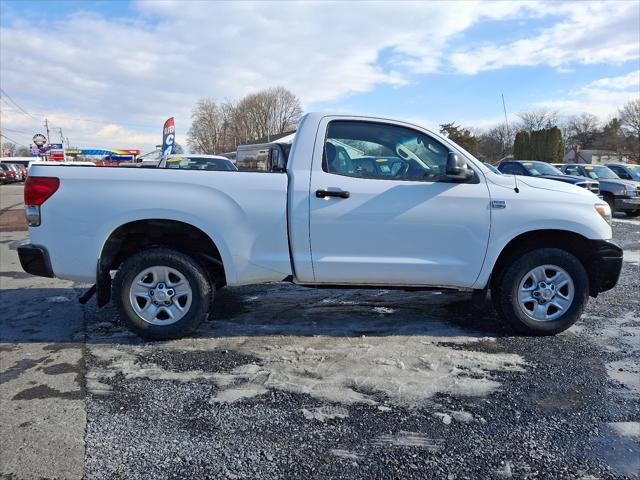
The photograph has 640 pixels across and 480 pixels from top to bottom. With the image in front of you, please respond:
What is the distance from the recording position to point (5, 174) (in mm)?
37281

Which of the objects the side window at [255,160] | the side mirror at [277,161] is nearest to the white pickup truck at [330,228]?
the side mirror at [277,161]

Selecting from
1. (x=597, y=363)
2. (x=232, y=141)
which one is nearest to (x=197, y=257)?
(x=597, y=363)

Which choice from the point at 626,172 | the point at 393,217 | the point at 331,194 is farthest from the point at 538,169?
the point at 331,194

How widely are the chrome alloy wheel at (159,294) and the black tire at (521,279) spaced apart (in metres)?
2.78

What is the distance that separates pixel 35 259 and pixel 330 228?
2496 millimetres

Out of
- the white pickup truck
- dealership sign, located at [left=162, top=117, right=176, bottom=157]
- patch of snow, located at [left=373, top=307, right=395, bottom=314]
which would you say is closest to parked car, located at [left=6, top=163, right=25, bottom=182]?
dealership sign, located at [left=162, top=117, right=176, bottom=157]

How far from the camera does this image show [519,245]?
432 centimetres

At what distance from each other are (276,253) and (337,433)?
68.2 inches

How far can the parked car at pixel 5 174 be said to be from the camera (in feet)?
121

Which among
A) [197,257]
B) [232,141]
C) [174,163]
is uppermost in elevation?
[232,141]

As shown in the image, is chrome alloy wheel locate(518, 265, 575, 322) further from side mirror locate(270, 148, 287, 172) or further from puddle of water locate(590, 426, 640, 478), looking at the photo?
side mirror locate(270, 148, 287, 172)

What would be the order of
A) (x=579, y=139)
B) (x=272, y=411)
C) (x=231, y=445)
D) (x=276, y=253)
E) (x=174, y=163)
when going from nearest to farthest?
(x=231, y=445) < (x=272, y=411) < (x=276, y=253) < (x=174, y=163) < (x=579, y=139)

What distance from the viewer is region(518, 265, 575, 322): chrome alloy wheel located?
13.9 ft

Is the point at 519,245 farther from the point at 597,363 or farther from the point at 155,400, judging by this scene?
the point at 155,400
